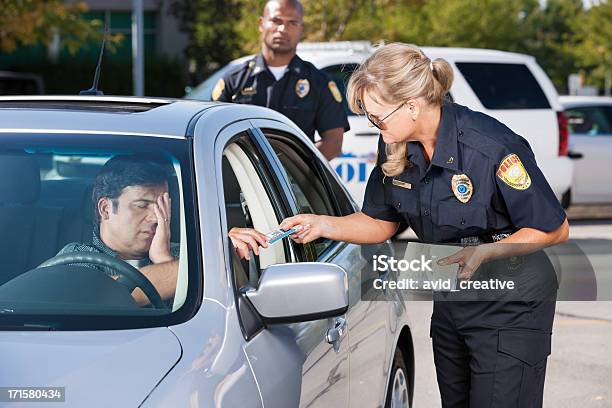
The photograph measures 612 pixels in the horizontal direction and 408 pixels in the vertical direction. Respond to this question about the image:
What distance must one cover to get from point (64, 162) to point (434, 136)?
1.13 m

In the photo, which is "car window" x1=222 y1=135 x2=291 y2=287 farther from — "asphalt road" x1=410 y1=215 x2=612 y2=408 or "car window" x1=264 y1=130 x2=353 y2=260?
"asphalt road" x1=410 y1=215 x2=612 y2=408

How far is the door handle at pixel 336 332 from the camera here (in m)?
3.62

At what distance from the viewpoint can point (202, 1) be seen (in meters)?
26.3

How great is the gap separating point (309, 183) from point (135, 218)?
1.36 metres

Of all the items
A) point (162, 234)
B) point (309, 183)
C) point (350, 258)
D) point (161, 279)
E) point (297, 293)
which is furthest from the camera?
point (309, 183)

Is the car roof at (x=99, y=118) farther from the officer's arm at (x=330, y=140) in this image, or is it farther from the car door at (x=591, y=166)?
the car door at (x=591, y=166)

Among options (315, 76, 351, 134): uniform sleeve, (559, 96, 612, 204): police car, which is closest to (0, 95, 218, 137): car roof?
(315, 76, 351, 134): uniform sleeve

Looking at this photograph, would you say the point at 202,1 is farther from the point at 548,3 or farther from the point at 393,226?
the point at 548,3

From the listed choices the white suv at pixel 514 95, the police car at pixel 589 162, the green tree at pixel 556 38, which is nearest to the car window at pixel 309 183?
the white suv at pixel 514 95

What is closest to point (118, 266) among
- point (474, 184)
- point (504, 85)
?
point (474, 184)

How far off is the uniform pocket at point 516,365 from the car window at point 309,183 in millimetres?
815

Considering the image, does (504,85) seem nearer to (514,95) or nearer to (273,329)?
(514,95)

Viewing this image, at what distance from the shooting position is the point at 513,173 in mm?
3506

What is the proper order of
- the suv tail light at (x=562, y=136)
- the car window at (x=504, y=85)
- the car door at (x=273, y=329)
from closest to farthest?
the car door at (x=273, y=329) → the car window at (x=504, y=85) → the suv tail light at (x=562, y=136)
